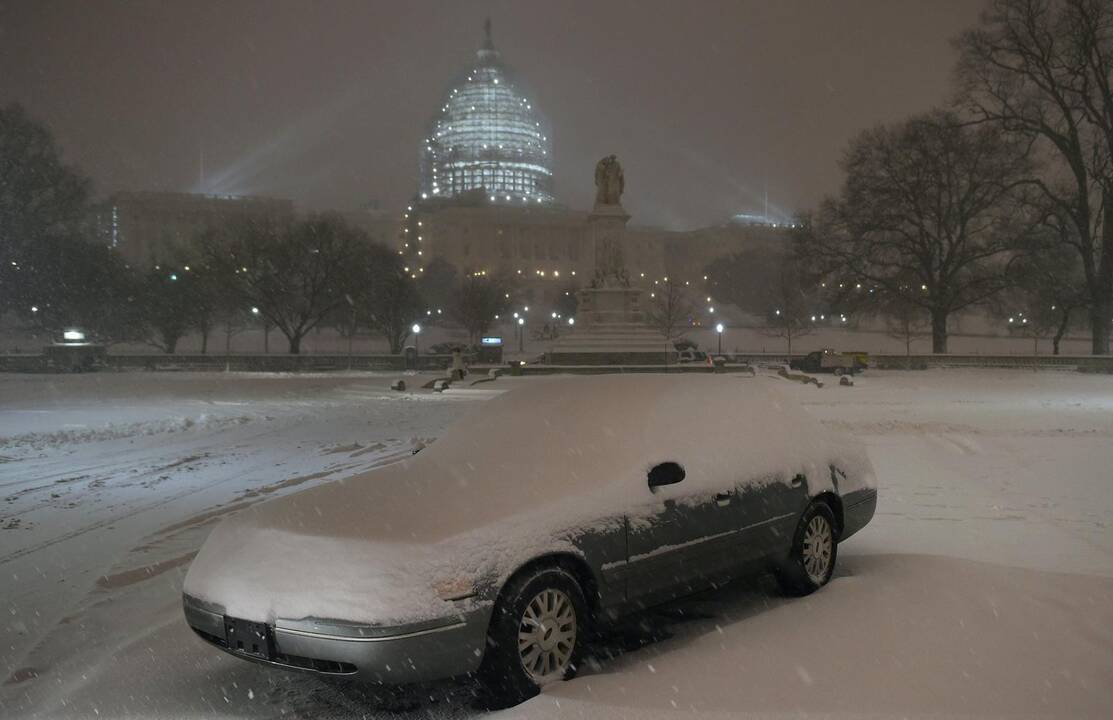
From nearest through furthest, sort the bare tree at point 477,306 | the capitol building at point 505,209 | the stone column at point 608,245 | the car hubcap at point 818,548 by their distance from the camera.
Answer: the car hubcap at point 818,548 → the stone column at point 608,245 → the bare tree at point 477,306 → the capitol building at point 505,209

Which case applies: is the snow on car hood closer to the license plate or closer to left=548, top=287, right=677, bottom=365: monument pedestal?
the license plate

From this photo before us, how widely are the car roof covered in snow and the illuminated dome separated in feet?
459

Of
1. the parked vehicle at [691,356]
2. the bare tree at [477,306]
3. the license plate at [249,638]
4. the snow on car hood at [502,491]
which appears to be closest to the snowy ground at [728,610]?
the license plate at [249,638]

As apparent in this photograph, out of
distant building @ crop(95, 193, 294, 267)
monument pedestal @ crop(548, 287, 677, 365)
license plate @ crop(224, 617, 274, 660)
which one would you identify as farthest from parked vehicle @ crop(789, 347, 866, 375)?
distant building @ crop(95, 193, 294, 267)

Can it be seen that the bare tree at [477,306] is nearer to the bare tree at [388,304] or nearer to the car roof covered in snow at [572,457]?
the bare tree at [388,304]

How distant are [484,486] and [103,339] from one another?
5877cm

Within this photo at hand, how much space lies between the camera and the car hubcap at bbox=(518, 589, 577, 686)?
4133mm

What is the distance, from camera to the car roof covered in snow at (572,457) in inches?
174

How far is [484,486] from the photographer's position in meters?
4.66

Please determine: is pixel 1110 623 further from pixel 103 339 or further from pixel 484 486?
pixel 103 339

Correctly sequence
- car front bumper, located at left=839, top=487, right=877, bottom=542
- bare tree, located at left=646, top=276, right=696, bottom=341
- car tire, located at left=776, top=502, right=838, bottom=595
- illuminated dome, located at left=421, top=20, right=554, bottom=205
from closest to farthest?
car tire, located at left=776, top=502, right=838, bottom=595 < car front bumper, located at left=839, top=487, right=877, bottom=542 < bare tree, located at left=646, top=276, right=696, bottom=341 < illuminated dome, located at left=421, top=20, right=554, bottom=205

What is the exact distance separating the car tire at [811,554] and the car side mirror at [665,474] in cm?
130

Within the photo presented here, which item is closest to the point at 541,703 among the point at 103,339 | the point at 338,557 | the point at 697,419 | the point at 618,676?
the point at 618,676

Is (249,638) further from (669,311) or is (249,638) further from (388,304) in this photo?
(669,311)
